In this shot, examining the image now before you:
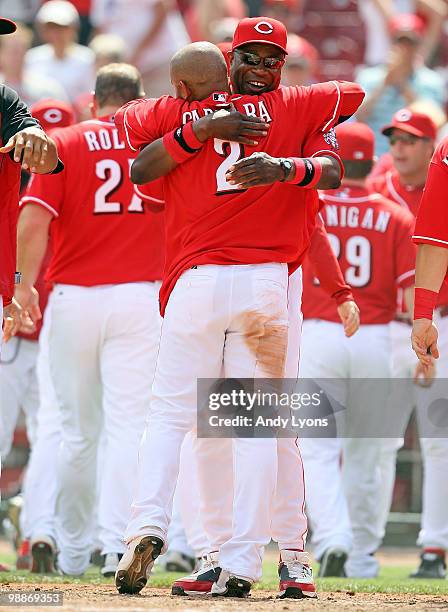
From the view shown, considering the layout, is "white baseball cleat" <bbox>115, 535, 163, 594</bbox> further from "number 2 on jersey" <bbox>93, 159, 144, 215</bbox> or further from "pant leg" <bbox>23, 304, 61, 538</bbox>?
"number 2 on jersey" <bbox>93, 159, 144, 215</bbox>

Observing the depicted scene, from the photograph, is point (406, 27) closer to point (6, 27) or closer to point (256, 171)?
point (256, 171)

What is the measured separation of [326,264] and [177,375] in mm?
1276

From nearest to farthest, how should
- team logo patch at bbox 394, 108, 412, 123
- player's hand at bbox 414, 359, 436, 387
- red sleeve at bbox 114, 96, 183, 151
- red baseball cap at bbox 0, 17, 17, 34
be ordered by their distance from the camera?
red baseball cap at bbox 0, 17, 17, 34, red sleeve at bbox 114, 96, 183, 151, player's hand at bbox 414, 359, 436, 387, team logo patch at bbox 394, 108, 412, 123

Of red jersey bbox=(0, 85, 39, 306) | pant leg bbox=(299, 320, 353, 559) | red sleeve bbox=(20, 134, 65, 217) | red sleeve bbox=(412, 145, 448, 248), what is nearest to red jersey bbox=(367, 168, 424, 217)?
pant leg bbox=(299, 320, 353, 559)

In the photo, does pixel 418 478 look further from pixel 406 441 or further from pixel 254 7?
pixel 254 7

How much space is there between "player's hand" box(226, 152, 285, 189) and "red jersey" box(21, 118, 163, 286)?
2.01 metres

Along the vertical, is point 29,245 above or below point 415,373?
above

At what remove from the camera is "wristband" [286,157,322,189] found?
579cm

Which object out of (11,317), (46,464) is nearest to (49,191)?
(11,317)

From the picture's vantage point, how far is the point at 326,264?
6.86m

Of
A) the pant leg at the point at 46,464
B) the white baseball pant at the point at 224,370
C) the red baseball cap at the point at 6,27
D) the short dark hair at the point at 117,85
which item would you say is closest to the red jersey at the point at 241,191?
the white baseball pant at the point at 224,370

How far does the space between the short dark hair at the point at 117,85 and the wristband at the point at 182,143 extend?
1822mm

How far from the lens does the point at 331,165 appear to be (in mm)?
5941

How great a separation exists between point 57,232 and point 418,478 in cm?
464
